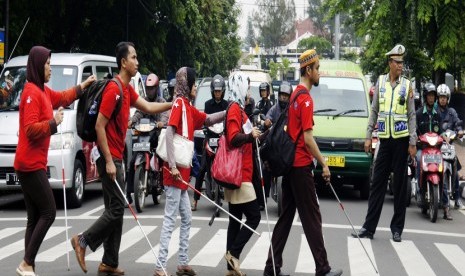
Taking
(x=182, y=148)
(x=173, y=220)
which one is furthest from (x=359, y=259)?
(x=182, y=148)

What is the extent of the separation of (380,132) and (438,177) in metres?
2.06

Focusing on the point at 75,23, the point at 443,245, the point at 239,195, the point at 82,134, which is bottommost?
the point at 443,245

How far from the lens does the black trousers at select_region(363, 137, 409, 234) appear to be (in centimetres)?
1069

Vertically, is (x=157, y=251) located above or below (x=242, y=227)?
below

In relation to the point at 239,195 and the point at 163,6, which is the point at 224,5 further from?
the point at 239,195

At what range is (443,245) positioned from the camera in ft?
34.6

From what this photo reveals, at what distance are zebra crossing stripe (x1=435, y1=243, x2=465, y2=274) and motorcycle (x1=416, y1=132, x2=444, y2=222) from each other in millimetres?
1942

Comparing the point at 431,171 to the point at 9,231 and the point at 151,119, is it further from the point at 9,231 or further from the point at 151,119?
the point at 9,231

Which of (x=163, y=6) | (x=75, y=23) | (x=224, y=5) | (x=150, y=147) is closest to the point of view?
(x=150, y=147)

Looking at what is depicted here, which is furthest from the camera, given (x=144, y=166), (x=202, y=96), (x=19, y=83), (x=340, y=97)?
(x=202, y=96)

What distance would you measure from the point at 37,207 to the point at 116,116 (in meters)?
1.06

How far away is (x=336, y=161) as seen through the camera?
14930 millimetres

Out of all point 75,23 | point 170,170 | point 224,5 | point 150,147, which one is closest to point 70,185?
point 150,147

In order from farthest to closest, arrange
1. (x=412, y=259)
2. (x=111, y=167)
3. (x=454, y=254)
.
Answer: (x=454, y=254)
(x=412, y=259)
(x=111, y=167)
